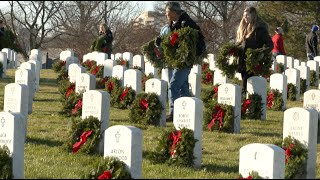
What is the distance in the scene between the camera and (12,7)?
48219 mm

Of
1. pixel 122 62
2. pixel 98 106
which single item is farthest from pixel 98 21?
pixel 98 106

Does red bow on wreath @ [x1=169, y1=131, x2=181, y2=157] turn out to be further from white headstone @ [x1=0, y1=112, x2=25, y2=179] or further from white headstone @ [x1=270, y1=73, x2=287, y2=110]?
white headstone @ [x1=270, y1=73, x2=287, y2=110]

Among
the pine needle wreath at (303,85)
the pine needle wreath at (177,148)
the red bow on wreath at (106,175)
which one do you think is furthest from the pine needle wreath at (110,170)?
the pine needle wreath at (303,85)

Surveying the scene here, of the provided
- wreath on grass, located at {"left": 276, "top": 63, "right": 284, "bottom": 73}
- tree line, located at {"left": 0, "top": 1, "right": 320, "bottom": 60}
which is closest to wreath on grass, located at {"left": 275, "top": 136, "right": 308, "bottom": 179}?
wreath on grass, located at {"left": 276, "top": 63, "right": 284, "bottom": 73}

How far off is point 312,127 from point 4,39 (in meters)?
15.8

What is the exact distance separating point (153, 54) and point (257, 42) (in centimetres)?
177

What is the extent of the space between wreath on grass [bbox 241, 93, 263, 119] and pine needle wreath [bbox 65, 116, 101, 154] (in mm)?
4169

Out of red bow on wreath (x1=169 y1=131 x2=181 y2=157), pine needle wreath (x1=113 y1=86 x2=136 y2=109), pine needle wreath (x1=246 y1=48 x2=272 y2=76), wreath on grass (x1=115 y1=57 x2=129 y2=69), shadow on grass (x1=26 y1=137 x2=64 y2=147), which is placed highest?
wreath on grass (x1=115 y1=57 x2=129 y2=69)

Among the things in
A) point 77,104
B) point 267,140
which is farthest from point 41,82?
point 267,140

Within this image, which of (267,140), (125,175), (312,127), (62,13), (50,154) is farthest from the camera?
(62,13)

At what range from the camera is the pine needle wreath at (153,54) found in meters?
13.5

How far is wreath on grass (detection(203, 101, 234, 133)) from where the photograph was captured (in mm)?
11656

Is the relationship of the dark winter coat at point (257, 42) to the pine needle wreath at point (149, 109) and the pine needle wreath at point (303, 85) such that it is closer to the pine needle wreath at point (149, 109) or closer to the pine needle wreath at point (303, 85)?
the pine needle wreath at point (149, 109)

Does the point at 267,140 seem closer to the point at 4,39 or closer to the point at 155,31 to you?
the point at 4,39
